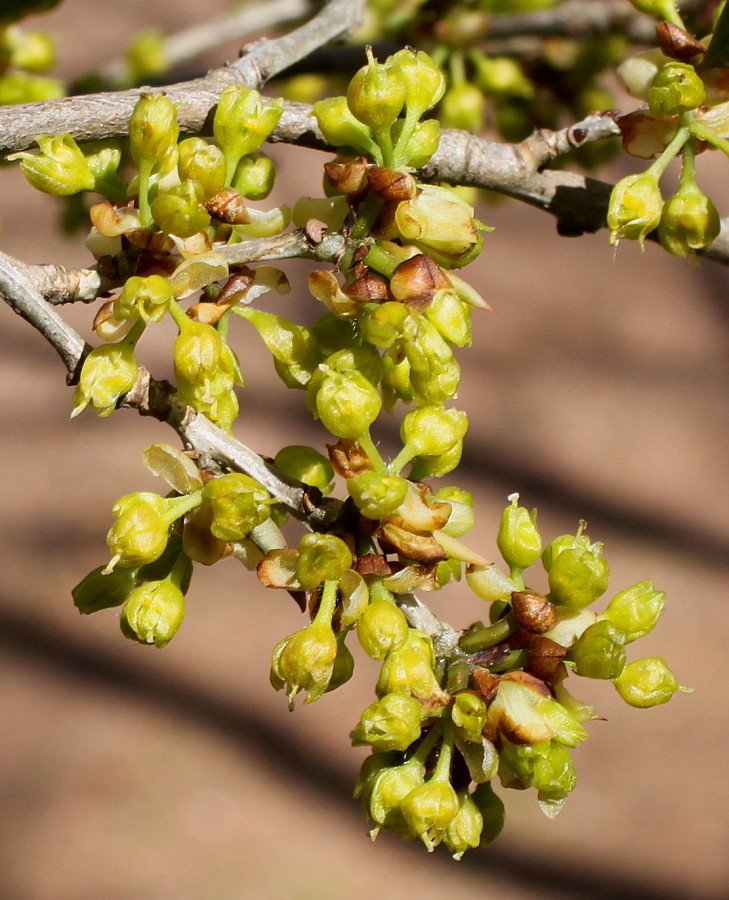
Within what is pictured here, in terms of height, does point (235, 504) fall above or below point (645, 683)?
above

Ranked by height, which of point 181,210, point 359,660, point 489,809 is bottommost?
point 359,660

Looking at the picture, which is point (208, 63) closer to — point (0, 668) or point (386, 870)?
point (0, 668)

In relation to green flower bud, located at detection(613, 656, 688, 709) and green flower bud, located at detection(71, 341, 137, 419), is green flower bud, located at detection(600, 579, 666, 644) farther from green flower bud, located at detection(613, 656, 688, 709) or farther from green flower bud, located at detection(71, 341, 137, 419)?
green flower bud, located at detection(71, 341, 137, 419)

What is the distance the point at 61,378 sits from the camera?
5602mm

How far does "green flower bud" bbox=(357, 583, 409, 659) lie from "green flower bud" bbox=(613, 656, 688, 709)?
0.22m

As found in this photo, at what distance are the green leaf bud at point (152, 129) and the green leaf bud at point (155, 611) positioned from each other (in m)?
0.38

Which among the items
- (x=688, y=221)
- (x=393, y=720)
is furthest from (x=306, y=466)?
(x=688, y=221)

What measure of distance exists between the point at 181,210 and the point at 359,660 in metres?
3.90

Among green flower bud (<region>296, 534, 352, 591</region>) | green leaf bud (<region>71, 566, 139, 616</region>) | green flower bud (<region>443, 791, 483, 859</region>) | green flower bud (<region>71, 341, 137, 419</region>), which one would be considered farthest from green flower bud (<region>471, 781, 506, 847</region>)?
green flower bud (<region>71, 341, 137, 419</region>)

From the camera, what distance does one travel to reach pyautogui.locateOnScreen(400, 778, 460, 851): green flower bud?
2.64 feet

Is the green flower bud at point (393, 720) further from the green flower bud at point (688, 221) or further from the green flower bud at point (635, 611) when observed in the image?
the green flower bud at point (688, 221)

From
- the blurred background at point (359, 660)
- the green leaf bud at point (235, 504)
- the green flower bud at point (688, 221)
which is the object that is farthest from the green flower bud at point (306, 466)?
the blurred background at point (359, 660)

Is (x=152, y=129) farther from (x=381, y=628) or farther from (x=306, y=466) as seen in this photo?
(x=381, y=628)

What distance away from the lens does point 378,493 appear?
29.8 inches
